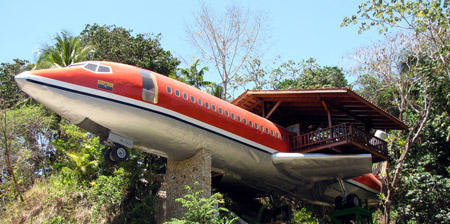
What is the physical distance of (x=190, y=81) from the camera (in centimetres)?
3622

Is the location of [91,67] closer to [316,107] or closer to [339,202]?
[316,107]

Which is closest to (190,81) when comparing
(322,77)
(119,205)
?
(322,77)

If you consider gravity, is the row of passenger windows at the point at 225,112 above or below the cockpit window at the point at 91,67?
below

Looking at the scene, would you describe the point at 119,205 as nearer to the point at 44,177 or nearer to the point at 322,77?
the point at 44,177

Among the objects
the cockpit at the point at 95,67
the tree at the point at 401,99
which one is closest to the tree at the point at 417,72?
the tree at the point at 401,99

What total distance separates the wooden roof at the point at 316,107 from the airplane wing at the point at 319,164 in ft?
8.53

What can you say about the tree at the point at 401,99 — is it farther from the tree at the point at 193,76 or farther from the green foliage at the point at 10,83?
the green foliage at the point at 10,83

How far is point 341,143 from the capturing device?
832 inches

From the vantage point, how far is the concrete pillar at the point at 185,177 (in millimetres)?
19016

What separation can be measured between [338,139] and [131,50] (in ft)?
55.8

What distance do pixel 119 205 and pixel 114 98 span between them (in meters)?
5.99

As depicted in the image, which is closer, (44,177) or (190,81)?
(44,177)

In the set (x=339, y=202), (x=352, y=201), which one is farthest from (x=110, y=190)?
(x=352, y=201)

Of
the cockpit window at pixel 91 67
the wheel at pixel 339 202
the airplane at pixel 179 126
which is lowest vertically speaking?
the wheel at pixel 339 202
